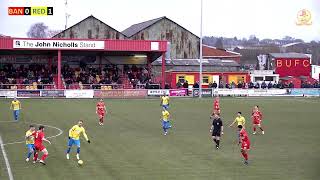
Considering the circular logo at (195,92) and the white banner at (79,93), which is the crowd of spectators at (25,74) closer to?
the white banner at (79,93)

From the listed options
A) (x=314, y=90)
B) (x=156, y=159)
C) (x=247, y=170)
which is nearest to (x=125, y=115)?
(x=156, y=159)

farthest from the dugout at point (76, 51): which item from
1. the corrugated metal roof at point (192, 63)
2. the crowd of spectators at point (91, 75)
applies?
the corrugated metal roof at point (192, 63)

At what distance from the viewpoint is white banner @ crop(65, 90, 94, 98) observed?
178 feet

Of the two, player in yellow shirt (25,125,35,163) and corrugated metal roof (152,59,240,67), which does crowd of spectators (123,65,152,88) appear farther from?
player in yellow shirt (25,125,35,163)

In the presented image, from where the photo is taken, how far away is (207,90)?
60.0 meters

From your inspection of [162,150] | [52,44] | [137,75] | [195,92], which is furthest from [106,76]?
[162,150]

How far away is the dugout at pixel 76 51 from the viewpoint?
184 ft

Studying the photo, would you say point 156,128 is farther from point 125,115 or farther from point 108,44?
point 108,44

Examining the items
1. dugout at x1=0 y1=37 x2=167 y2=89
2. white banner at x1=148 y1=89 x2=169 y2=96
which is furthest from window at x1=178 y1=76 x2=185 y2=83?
white banner at x1=148 y1=89 x2=169 y2=96

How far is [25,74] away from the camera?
61.2 metres

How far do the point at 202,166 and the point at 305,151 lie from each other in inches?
238

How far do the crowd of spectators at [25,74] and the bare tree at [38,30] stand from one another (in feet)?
213

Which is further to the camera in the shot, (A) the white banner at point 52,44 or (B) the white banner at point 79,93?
(A) the white banner at point 52,44

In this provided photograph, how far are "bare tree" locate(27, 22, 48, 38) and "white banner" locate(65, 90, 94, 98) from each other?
75659 mm
